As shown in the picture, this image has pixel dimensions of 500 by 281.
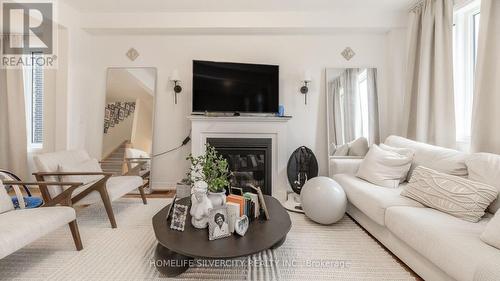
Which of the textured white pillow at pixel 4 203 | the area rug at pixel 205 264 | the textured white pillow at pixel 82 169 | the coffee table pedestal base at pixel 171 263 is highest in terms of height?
the textured white pillow at pixel 82 169

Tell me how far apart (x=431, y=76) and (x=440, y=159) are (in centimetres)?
126

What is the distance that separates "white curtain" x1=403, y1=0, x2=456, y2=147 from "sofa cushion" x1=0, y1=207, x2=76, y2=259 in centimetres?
357

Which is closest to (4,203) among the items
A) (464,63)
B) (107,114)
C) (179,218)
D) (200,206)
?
(179,218)

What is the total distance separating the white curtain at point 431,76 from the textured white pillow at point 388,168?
613 millimetres

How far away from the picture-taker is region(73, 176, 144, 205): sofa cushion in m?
2.29

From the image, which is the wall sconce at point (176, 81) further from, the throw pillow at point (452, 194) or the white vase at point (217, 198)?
the throw pillow at point (452, 194)

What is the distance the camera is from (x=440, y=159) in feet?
6.84

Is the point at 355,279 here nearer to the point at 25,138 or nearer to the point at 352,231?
the point at 352,231

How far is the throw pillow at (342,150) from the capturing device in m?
3.47

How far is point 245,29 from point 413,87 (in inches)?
91.8

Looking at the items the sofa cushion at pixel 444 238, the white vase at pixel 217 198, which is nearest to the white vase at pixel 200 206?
the white vase at pixel 217 198

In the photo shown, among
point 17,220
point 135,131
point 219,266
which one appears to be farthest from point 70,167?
point 219,266

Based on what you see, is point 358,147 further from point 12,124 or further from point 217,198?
point 12,124
